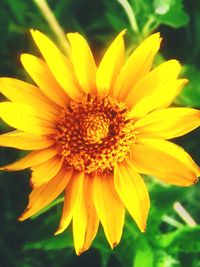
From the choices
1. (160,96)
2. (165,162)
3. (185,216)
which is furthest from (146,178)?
(160,96)

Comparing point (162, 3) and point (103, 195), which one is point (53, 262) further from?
point (162, 3)

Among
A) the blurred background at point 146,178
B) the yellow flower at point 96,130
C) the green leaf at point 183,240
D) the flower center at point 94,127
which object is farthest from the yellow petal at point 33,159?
→ the green leaf at point 183,240

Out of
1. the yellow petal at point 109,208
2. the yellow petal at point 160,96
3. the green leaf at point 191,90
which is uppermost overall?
the yellow petal at point 160,96

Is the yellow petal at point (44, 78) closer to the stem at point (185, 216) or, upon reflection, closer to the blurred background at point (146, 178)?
the blurred background at point (146, 178)

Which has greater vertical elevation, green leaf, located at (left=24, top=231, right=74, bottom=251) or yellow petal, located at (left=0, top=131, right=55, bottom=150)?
yellow petal, located at (left=0, top=131, right=55, bottom=150)

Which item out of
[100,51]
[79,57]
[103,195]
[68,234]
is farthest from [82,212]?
[100,51]

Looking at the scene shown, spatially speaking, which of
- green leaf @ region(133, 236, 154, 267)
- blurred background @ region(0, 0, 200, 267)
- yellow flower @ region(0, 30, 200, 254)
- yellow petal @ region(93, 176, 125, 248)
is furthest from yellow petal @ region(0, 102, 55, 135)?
green leaf @ region(133, 236, 154, 267)

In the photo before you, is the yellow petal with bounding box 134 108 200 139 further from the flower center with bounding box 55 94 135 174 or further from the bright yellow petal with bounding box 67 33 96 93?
the bright yellow petal with bounding box 67 33 96 93
